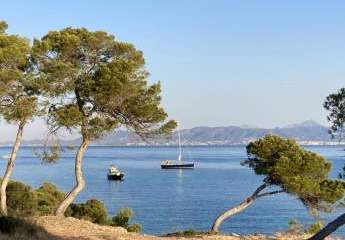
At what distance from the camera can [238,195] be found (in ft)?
263

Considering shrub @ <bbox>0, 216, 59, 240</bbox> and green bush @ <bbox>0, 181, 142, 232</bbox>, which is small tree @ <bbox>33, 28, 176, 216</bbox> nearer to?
shrub @ <bbox>0, 216, 59, 240</bbox>

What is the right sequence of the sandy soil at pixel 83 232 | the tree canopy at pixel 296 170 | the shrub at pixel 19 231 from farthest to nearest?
the tree canopy at pixel 296 170, the sandy soil at pixel 83 232, the shrub at pixel 19 231

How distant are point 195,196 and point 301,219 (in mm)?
24935

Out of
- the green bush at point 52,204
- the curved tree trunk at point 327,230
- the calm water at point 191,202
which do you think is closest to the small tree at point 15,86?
the curved tree trunk at point 327,230

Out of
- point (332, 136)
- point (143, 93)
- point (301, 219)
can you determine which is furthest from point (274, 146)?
point (301, 219)

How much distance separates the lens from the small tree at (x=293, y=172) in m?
23.4

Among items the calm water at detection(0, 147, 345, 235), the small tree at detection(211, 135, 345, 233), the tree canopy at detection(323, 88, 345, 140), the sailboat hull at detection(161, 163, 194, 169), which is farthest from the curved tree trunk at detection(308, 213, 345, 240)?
the sailboat hull at detection(161, 163, 194, 169)

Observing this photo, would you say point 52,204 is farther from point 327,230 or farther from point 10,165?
point 327,230

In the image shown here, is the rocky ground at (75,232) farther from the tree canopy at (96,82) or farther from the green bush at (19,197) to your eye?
the green bush at (19,197)

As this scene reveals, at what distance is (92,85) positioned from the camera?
61.2 feet

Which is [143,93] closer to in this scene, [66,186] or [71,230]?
[71,230]

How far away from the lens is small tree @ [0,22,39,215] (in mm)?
17953

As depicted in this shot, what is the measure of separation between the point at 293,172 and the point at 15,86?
1179 centimetres

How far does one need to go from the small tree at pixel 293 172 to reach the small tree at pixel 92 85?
6249 mm
